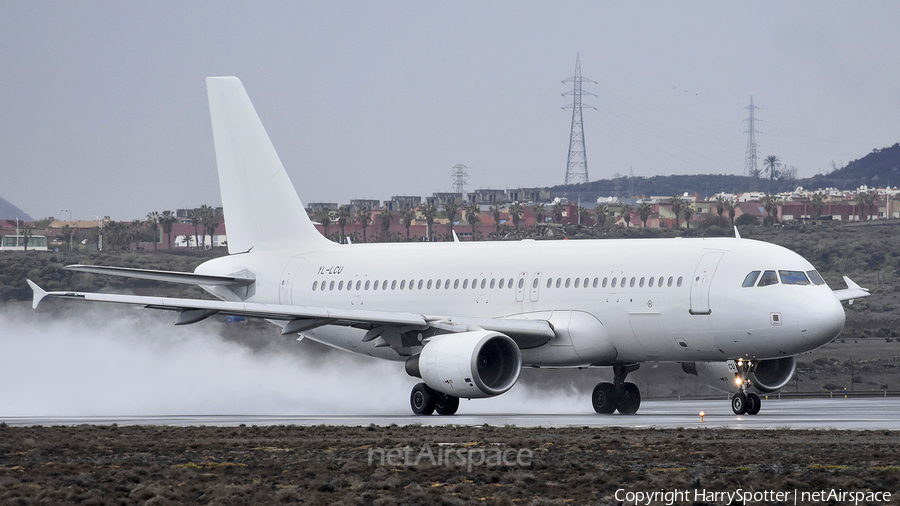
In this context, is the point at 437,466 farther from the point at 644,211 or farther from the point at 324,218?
the point at 644,211

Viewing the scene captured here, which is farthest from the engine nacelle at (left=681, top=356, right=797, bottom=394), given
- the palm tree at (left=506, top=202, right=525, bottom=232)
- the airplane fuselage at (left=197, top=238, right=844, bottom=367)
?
the palm tree at (left=506, top=202, right=525, bottom=232)

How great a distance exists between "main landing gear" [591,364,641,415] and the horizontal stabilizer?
12.0 m

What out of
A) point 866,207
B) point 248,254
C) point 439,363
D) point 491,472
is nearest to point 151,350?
point 248,254

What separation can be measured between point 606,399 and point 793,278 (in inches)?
259

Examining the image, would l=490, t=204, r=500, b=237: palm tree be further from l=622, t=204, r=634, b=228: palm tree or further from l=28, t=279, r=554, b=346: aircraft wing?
l=28, t=279, r=554, b=346: aircraft wing

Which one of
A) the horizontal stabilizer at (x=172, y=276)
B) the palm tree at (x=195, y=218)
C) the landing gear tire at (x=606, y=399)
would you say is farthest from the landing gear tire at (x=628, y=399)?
the palm tree at (x=195, y=218)

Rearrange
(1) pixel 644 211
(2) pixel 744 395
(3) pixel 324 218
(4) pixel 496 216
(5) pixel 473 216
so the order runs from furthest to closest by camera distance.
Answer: (1) pixel 644 211, (4) pixel 496 216, (5) pixel 473 216, (3) pixel 324 218, (2) pixel 744 395

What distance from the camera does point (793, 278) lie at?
2912 cm

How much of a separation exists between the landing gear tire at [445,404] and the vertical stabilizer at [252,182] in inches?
400

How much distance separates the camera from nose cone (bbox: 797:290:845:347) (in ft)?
92.5

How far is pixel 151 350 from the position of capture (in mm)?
42812

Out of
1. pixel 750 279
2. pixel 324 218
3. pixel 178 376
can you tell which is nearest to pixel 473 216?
pixel 324 218

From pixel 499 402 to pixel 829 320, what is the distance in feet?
44.7

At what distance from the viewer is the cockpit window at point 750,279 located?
1144 inches
